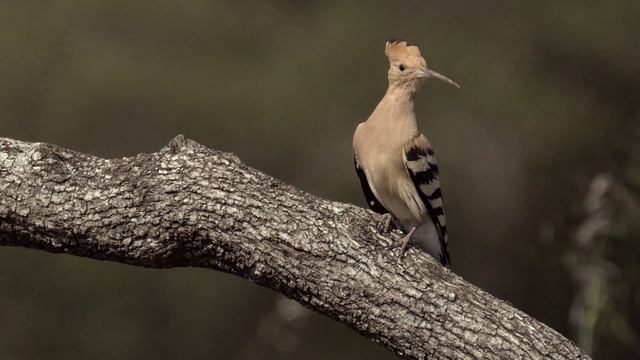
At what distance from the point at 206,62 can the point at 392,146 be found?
457cm

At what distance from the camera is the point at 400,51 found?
4.01 metres

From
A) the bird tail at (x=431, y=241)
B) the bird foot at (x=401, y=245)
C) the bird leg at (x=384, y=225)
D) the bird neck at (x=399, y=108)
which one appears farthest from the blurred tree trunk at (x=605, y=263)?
the bird foot at (x=401, y=245)

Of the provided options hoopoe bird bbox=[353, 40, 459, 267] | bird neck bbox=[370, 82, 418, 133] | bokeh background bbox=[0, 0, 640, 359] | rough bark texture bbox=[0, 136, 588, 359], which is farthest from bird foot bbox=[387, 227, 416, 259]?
bokeh background bbox=[0, 0, 640, 359]

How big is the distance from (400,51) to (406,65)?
0.06m

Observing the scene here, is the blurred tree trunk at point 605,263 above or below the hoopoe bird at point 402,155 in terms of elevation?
above

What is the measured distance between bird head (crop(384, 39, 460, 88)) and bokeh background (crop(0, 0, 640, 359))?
89.0 inches

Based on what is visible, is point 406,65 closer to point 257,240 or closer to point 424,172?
point 424,172

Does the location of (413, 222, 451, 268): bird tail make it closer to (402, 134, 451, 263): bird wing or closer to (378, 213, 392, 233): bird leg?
(402, 134, 451, 263): bird wing

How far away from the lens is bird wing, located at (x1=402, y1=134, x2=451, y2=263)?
3.94 metres

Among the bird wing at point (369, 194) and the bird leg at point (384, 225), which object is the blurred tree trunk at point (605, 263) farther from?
the bird leg at point (384, 225)

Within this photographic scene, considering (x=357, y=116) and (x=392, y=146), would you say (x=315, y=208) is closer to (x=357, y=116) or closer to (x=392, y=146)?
(x=392, y=146)

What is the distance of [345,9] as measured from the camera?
28.8 feet

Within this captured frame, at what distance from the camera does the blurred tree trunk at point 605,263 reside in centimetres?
429

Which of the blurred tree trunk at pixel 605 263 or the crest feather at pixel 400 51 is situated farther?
the blurred tree trunk at pixel 605 263
